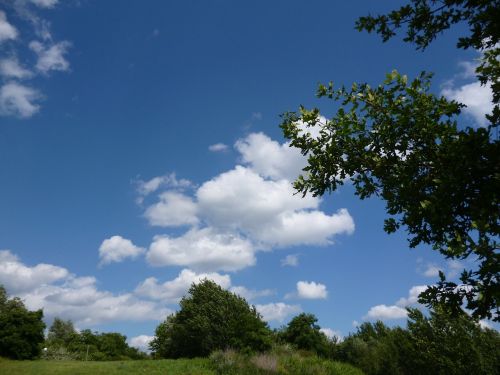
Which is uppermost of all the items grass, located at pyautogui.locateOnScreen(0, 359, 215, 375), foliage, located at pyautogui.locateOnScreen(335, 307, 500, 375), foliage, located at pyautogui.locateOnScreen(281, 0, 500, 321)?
foliage, located at pyautogui.locateOnScreen(281, 0, 500, 321)

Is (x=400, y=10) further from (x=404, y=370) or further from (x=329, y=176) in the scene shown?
(x=404, y=370)

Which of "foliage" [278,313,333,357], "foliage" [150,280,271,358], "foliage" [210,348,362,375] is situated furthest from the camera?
"foliage" [278,313,333,357]

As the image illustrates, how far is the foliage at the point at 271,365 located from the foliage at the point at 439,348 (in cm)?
448

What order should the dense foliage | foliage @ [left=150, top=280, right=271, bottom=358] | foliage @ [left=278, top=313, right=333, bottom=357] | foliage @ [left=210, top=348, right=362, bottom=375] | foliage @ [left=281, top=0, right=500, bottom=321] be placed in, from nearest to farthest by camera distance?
1. foliage @ [left=281, top=0, right=500, bottom=321]
2. foliage @ [left=210, top=348, right=362, bottom=375]
3. foliage @ [left=150, top=280, right=271, bottom=358]
4. foliage @ [left=278, top=313, right=333, bottom=357]
5. the dense foliage

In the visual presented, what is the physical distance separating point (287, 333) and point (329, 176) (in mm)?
43929

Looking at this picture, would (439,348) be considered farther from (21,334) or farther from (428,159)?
(21,334)

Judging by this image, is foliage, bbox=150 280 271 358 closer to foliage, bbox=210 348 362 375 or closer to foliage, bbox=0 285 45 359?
foliage, bbox=210 348 362 375

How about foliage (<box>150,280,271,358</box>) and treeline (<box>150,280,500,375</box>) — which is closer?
treeline (<box>150,280,500,375</box>)

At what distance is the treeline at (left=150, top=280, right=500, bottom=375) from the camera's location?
25547 millimetres

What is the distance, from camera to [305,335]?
46500 mm

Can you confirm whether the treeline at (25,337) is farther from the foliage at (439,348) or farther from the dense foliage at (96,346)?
the foliage at (439,348)

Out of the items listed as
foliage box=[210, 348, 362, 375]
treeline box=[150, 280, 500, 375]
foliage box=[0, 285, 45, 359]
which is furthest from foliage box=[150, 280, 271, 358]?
foliage box=[0, 285, 45, 359]

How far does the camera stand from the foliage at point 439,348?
24.8 meters

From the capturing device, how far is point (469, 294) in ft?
19.4
